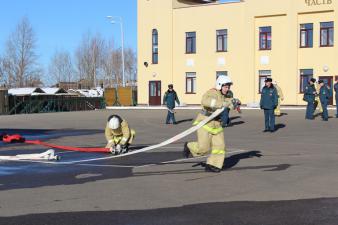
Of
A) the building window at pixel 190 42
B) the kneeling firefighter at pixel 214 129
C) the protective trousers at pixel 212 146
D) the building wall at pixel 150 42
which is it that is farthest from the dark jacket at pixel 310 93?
the building wall at pixel 150 42

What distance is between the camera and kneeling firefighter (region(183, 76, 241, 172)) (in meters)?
10.6

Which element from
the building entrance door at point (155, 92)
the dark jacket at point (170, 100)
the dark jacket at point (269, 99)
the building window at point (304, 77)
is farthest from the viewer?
the building entrance door at point (155, 92)

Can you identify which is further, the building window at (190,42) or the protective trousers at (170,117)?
the building window at (190,42)

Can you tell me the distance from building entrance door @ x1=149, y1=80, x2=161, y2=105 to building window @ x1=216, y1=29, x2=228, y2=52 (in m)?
6.83

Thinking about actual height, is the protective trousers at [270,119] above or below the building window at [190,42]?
below

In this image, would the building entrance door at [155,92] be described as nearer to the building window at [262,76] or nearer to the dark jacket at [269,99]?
the building window at [262,76]

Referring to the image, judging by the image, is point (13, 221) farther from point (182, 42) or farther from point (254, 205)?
point (182, 42)

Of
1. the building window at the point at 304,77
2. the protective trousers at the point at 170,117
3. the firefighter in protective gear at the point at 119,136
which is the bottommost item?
the protective trousers at the point at 170,117

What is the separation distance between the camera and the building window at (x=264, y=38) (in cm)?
4719

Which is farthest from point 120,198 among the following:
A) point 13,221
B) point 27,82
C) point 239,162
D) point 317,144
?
point 27,82

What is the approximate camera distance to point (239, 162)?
12242mm

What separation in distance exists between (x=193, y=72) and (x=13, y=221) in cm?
4486

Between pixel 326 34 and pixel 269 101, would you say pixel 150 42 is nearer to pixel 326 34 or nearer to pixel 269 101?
pixel 326 34

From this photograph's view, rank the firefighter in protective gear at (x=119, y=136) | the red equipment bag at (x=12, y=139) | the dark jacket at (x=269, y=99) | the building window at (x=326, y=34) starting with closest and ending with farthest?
the firefighter in protective gear at (x=119, y=136) → the red equipment bag at (x=12, y=139) → the dark jacket at (x=269, y=99) → the building window at (x=326, y=34)
